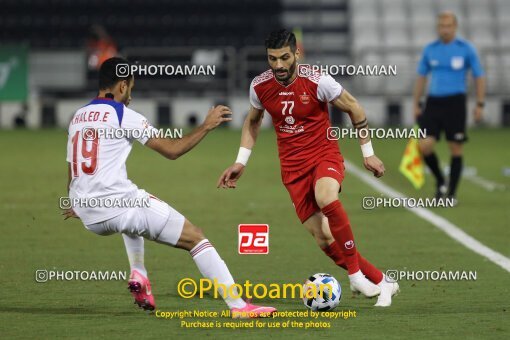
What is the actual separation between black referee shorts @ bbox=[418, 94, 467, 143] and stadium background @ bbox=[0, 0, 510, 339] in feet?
2.80

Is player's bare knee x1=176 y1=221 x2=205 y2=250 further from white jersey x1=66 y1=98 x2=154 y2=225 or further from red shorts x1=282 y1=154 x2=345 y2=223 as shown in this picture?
red shorts x1=282 y1=154 x2=345 y2=223

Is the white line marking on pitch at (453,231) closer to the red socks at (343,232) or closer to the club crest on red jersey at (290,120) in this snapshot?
the red socks at (343,232)

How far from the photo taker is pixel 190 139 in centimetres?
758

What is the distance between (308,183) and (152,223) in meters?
1.45

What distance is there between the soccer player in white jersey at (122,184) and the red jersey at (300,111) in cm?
97

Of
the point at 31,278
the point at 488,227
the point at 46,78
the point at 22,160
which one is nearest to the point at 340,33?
the point at 46,78

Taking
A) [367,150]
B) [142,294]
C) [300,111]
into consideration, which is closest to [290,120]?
[300,111]

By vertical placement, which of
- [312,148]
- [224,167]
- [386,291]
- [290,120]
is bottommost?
[224,167]

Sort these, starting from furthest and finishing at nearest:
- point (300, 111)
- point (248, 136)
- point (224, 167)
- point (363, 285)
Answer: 1. point (224, 167)
2. point (248, 136)
3. point (300, 111)
4. point (363, 285)

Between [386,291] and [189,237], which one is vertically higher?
[189,237]

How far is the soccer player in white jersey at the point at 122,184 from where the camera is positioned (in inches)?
300

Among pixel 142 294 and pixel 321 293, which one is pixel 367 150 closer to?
pixel 321 293

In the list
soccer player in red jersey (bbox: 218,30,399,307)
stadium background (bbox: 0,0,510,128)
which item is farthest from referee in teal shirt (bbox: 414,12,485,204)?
stadium background (bbox: 0,0,510,128)

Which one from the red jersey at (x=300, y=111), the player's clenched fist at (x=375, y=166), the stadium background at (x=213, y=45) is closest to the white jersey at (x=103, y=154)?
the red jersey at (x=300, y=111)
